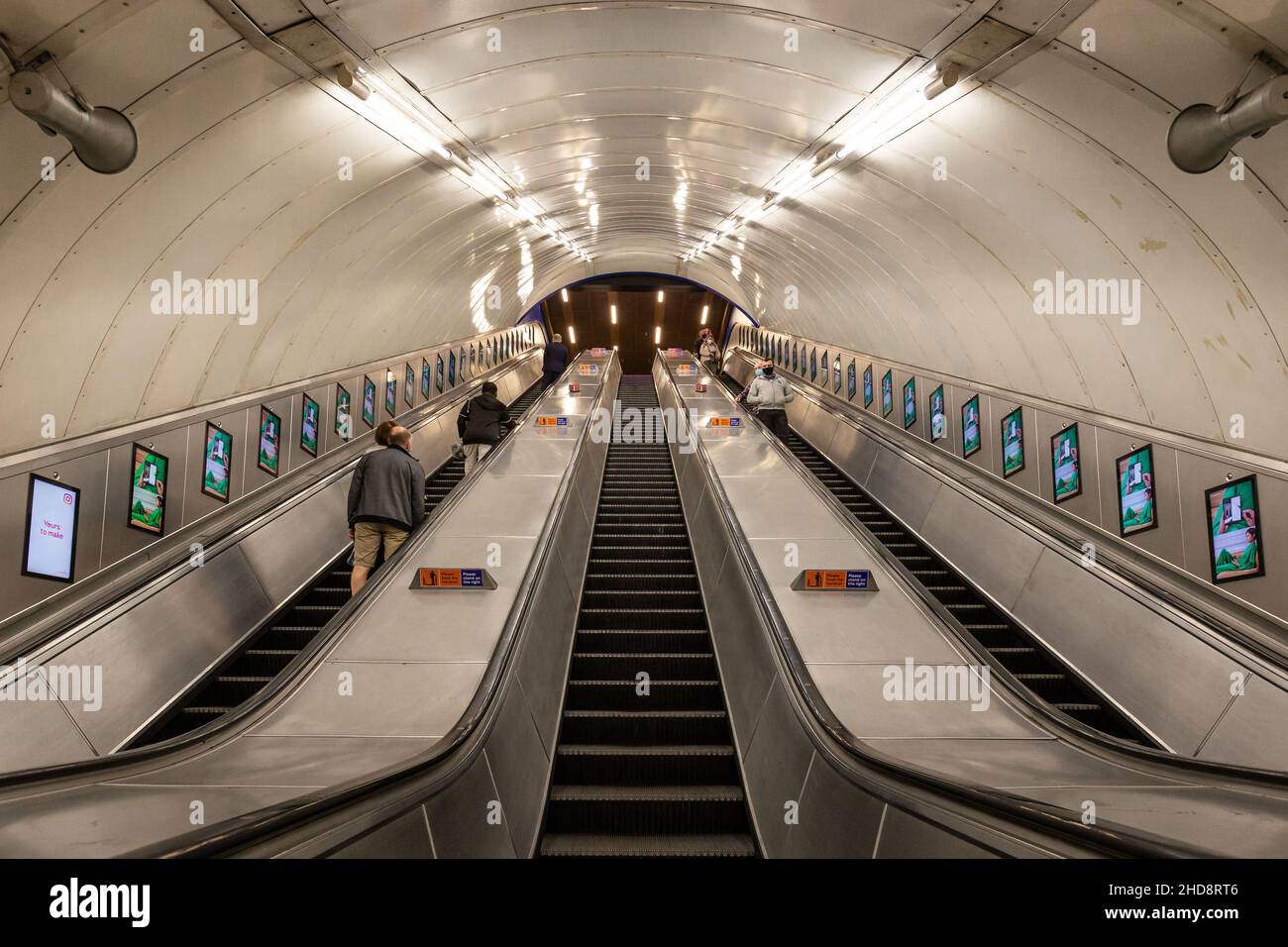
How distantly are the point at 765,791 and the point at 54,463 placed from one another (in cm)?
471

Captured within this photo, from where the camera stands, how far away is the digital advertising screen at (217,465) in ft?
21.5

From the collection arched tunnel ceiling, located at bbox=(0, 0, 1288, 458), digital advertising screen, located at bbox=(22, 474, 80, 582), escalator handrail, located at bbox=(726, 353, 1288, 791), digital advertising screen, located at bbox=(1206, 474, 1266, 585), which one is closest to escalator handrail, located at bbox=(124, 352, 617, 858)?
escalator handrail, located at bbox=(726, 353, 1288, 791)

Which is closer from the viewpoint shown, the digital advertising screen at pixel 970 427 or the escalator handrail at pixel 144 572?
the escalator handrail at pixel 144 572

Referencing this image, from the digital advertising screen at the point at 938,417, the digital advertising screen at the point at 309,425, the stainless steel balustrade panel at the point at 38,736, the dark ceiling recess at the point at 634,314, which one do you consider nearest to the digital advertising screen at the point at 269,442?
the digital advertising screen at the point at 309,425

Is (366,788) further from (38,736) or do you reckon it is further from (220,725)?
(38,736)

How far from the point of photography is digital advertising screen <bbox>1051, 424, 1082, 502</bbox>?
654cm

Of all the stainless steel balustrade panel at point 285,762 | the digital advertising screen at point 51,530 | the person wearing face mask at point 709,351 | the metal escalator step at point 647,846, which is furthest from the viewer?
the person wearing face mask at point 709,351

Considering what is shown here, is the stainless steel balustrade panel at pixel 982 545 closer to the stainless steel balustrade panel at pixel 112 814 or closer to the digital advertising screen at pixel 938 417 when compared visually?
the digital advertising screen at pixel 938 417

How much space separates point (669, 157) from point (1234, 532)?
725 cm

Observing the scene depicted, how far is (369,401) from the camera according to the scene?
432 inches

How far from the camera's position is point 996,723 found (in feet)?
11.6

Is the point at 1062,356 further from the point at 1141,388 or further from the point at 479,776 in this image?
the point at 479,776

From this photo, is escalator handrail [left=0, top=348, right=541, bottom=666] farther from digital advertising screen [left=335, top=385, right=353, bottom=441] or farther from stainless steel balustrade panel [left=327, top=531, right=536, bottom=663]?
digital advertising screen [left=335, top=385, right=353, bottom=441]

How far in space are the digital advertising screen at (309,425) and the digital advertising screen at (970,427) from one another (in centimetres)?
795
